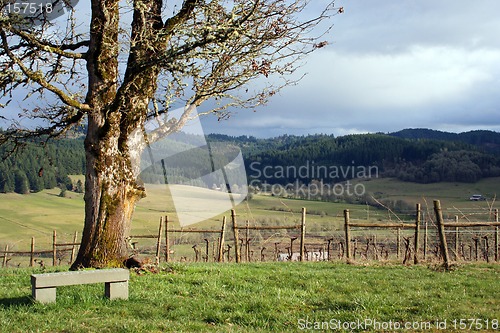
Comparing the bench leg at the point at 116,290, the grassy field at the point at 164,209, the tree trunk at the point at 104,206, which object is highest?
the tree trunk at the point at 104,206

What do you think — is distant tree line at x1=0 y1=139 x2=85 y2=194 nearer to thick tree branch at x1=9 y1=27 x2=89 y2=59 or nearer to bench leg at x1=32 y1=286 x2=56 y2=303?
thick tree branch at x1=9 y1=27 x2=89 y2=59

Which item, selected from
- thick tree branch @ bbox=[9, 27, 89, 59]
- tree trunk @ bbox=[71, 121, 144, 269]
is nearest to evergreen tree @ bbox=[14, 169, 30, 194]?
thick tree branch @ bbox=[9, 27, 89, 59]

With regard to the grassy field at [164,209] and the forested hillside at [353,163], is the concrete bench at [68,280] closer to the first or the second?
the grassy field at [164,209]

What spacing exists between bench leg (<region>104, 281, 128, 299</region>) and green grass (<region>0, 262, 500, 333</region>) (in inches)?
5.1

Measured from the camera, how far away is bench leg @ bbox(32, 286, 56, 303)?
7535 millimetres

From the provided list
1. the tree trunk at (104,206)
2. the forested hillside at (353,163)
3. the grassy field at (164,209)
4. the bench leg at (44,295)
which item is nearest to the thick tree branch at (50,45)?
the tree trunk at (104,206)

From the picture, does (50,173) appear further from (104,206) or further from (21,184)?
(104,206)

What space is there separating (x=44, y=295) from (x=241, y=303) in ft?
9.90

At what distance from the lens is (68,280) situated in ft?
24.9

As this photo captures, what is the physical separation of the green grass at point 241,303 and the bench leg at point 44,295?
Answer: 0.15 meters

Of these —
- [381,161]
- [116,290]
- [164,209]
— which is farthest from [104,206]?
[381,161]

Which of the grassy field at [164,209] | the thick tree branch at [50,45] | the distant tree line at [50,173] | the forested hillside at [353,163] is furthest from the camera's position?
the forested hillside at [353,163]

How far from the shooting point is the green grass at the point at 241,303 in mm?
6602

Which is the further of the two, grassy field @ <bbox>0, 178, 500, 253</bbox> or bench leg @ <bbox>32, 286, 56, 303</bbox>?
grassy field @ <bbox>0, 178, 500, 253</bbox>
